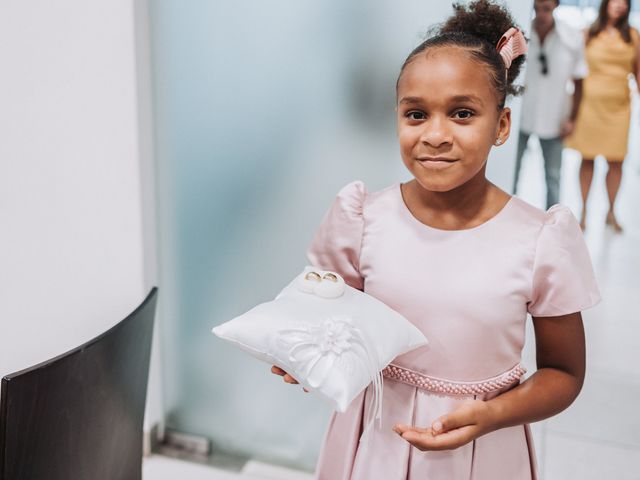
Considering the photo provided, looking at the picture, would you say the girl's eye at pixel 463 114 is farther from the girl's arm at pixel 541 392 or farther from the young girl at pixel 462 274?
the girl's arm at pixel 541 392

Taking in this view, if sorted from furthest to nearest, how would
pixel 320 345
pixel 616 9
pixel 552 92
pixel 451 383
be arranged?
1. pixel 552 92
2. pixel 616 9
3. pixel 451 383
4. pixel 320 345

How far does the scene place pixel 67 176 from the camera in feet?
5.31

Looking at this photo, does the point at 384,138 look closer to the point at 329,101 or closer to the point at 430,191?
the point at 329,101

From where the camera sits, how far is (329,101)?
1.54 m

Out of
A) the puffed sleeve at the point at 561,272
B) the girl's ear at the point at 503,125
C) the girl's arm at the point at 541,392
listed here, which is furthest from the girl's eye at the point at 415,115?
the girl's arm at the point at 541,392

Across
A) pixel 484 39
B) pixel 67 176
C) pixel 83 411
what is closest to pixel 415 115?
pixel 484 39

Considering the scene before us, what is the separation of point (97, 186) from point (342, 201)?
0.81 metres

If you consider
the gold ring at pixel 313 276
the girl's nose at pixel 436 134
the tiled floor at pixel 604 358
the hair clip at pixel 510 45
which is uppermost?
the hair clip at pixel 510 45

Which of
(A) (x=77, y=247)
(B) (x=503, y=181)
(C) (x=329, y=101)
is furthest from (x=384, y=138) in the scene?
(A) (x=77, y=247)

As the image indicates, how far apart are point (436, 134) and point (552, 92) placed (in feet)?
2.68

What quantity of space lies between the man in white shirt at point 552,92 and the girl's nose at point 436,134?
0.64 metres

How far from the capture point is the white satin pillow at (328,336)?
0.87m

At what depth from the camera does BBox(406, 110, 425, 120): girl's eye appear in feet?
3.04

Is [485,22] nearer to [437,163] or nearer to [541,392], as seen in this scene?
[437,163]
